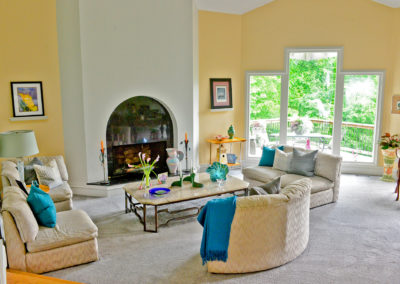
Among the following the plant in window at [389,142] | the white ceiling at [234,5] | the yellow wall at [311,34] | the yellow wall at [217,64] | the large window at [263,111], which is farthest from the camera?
the large window at [263,111]

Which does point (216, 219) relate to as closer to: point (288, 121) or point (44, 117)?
point (44, 117)

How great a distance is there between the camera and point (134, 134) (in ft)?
22.3

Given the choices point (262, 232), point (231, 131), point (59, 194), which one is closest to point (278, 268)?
point (262, 232)

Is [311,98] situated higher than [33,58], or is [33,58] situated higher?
[33,58]

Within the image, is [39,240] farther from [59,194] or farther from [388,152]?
[388,152]

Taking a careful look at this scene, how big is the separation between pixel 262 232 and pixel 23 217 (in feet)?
8.07

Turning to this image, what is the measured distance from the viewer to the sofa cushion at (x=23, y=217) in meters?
3.74

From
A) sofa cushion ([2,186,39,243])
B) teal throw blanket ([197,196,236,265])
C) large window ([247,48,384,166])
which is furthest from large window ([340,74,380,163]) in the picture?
sofa cushion ([2,186,39,243])

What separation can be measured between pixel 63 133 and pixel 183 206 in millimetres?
2466

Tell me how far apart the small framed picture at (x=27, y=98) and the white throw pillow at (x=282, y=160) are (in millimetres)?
4090

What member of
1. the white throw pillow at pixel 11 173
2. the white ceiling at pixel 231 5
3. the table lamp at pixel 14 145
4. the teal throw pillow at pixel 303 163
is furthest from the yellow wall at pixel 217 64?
the white throw pillow at pixel 11 173

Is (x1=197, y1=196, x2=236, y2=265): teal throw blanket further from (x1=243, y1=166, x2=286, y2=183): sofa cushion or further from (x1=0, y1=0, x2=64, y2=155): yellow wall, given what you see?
(x1=0, y1=0, x2=64, y2=155): yellow wall

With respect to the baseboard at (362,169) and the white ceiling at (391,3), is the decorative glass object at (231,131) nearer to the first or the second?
the baseboard at (362,169)

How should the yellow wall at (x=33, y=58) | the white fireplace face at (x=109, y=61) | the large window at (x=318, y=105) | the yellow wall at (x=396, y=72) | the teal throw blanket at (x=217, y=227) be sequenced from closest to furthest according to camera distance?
the teal throw blanket at (x=217, y=227)
the yellow wall at (x=33, y=58)
the white fireplace face at (x=109, y=61)
the yellow wall at (x=396, y=72)
the large window at (x=318, y=105)
